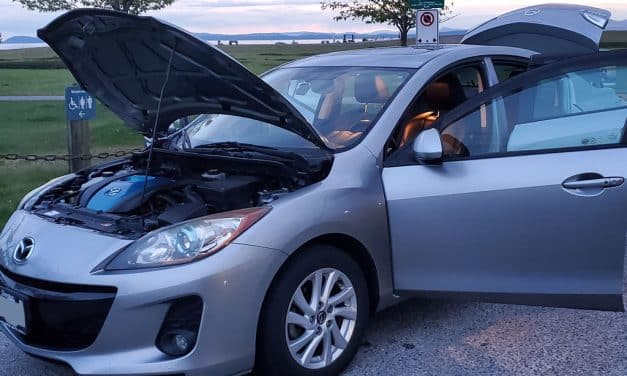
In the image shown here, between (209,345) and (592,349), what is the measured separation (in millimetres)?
2213

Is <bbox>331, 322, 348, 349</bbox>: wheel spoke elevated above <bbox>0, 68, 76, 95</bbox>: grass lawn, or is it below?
below

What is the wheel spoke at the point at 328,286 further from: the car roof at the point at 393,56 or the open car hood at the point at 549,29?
the open car hood at the point at 549,29

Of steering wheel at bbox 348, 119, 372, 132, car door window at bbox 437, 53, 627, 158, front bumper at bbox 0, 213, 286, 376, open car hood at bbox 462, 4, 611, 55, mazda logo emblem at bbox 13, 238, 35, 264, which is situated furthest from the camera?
open car hood at bbox 462, 4, 611, 55

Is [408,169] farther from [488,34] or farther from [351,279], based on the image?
[488,34]

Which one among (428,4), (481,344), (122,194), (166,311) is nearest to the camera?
(166,311)

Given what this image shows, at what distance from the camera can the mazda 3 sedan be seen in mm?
2986

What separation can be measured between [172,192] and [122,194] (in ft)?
0.88

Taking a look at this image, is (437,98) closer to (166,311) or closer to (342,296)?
(342,296)

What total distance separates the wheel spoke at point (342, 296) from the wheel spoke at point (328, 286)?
0.12 ft

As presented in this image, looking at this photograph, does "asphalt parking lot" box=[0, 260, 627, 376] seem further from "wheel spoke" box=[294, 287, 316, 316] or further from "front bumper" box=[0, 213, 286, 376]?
"front bumper" box=[0, 213, 286, 376]

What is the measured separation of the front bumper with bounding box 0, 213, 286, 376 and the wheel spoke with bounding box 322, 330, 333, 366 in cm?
50

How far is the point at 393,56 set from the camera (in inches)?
179

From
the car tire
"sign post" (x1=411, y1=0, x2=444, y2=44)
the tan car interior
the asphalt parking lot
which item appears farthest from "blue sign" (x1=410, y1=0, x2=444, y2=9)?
the car tire

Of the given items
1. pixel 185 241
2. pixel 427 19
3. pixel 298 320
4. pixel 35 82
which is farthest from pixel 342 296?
pixel 35 82
